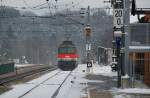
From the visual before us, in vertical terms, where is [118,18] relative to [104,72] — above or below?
above

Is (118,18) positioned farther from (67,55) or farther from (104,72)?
(67,55)

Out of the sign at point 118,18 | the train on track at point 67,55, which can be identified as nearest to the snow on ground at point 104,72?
the train on track at point 67,55

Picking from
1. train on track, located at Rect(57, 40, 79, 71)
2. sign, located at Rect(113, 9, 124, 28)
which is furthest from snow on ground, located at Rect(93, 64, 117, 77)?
sign, located at Rect(113, 9, 124, 28)

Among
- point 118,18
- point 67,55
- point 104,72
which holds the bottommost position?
point 104,72

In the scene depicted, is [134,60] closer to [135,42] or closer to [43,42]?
[135,42]

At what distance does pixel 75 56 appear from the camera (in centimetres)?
5628

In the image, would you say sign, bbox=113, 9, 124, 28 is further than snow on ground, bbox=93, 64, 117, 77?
No

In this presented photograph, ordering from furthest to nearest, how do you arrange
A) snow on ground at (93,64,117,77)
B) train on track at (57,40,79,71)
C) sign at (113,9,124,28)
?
train on track at (57,40,79,71) < snow on ground at (93,64,117,77) < sign at (113,9,124,28)

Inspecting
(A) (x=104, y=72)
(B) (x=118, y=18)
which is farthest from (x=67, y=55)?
(B) (x=118, y=18)

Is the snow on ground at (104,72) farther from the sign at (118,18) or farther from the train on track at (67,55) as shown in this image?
the sign at (118,18)

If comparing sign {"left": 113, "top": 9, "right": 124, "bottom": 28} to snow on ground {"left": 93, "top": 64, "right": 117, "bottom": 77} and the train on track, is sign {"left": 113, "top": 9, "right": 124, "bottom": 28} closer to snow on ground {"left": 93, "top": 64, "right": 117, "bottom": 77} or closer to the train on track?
snow on ground {"left": 93, "top": 64, "right": 117, "bottom": 77}

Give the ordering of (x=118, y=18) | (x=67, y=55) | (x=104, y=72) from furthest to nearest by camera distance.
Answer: (x=67, y=55) < (x=104, y=72) < (x=118, y=18)

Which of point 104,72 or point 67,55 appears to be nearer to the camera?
point 104,72

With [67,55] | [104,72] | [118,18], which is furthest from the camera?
[67,55]
